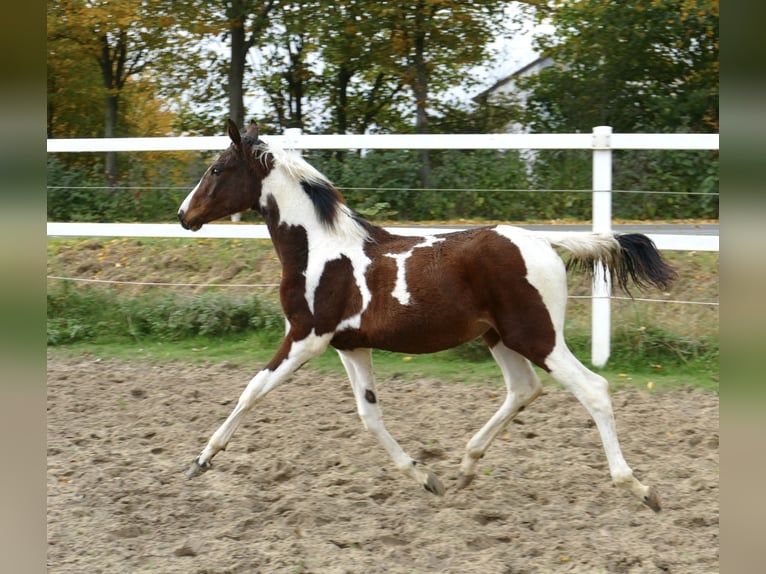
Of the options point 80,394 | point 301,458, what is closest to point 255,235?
point 80,394

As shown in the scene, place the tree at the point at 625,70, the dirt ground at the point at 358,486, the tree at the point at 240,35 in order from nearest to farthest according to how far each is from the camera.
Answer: the dirt ground at the point at 358,486
the tree at the point at 240,35
the tree at the point at 625,70

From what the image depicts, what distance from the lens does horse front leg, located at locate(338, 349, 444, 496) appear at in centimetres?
422

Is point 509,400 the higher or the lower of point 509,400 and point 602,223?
the lower

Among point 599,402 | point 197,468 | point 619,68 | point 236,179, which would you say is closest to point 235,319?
point 236,179

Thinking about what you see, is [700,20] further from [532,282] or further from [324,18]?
[532,282]

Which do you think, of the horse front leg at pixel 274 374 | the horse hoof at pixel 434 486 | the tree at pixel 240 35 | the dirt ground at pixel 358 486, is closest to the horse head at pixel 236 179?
the horse front leg at pixel 274 374

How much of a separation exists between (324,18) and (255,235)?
782cm

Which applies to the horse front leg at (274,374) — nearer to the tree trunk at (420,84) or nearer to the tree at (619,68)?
the tree trunk at (420,84)

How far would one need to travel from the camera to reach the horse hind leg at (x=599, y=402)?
3.85 meters

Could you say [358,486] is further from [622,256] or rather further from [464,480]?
[622,256]

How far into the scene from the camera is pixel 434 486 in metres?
4.19

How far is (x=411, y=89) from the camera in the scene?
565 inches

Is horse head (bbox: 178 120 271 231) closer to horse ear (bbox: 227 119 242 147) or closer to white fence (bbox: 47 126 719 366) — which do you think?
horse ear (bbox: 227 119 242 147)

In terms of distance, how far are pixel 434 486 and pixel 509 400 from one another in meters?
0.61
